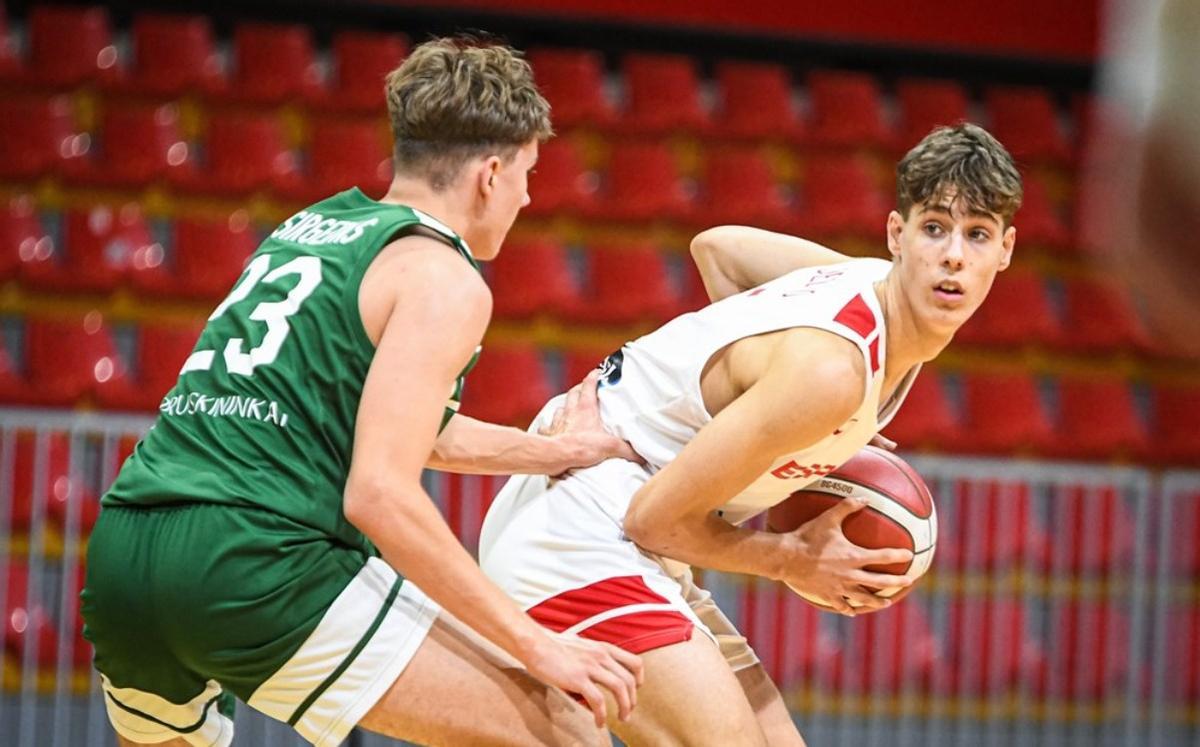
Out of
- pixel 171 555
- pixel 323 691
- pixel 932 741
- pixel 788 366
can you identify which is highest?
pixel 788 366

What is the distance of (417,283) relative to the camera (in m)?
2.79

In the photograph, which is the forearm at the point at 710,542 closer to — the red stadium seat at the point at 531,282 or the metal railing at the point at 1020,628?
the metal railing at the point at 1020,628

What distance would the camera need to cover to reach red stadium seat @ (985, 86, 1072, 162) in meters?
9.77

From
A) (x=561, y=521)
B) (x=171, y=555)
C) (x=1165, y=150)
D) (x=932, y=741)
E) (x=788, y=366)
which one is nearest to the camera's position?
(x=1165, y=150)

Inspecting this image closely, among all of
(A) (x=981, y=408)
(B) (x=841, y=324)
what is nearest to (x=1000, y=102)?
(A) (x=981, y=408)

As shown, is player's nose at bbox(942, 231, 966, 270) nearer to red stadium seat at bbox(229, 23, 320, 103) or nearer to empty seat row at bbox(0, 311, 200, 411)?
empty seat row at bbox(0, 311, 200, 411)

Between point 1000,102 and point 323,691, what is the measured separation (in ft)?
26.3

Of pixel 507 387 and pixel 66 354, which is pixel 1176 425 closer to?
pixel 507 387

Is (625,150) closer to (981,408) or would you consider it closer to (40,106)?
(981,408)

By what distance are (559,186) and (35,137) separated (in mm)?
2903

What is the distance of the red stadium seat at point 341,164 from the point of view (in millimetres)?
8500

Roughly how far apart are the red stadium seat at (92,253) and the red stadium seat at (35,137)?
35 cm

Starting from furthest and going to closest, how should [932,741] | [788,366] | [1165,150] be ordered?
[932,741] < [788,366] < [1165,150]

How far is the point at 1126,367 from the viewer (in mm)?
9078
